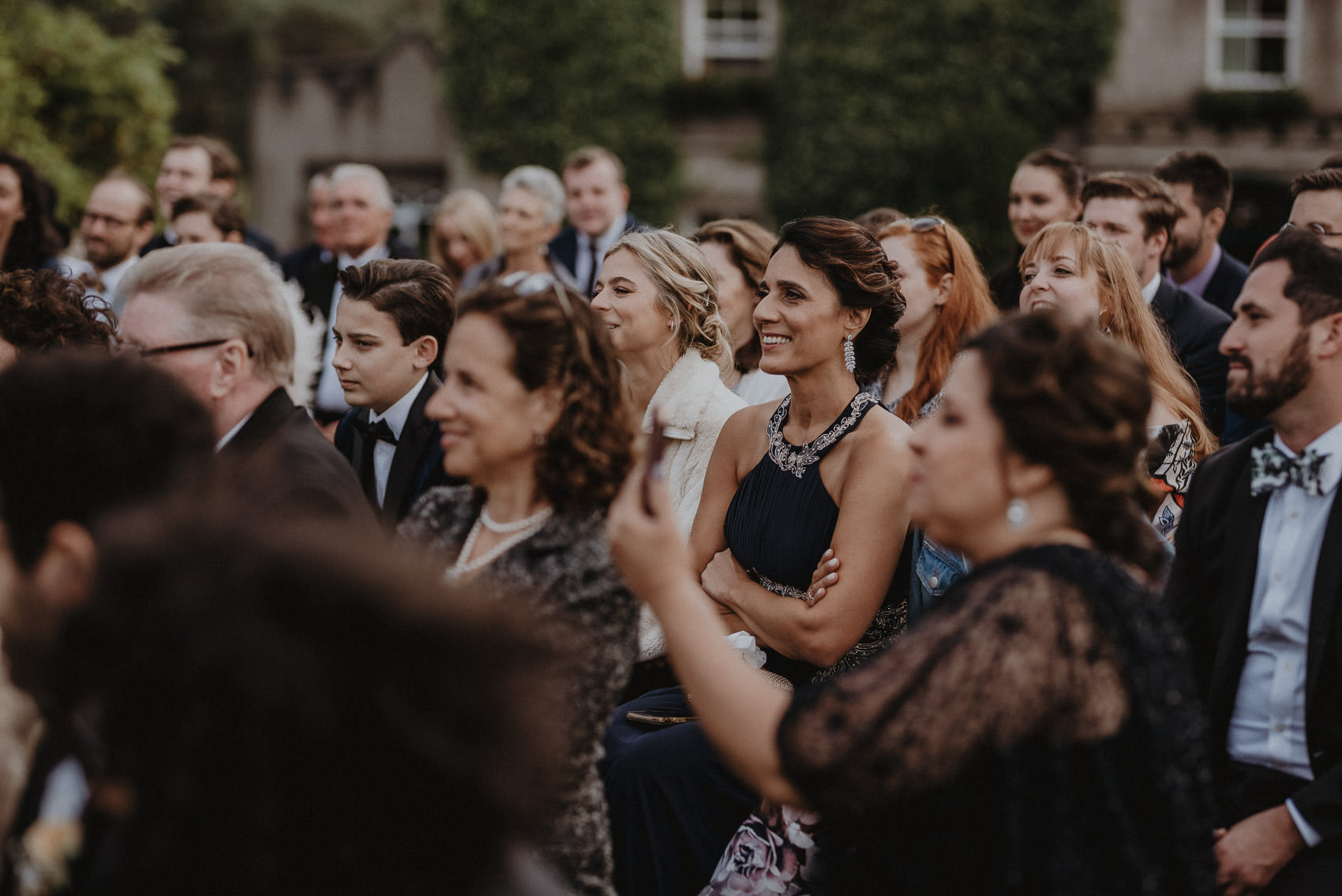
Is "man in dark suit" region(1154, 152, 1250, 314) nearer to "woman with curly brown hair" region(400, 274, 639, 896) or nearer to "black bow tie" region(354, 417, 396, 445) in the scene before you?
"black bow tie" region(354, 417, 396, 445)

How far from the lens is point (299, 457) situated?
2.82 meters

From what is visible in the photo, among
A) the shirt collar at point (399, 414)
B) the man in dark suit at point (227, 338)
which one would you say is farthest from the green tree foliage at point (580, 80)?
the man in dark suit at point (227, 338)

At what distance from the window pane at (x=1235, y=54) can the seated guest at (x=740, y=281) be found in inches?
573

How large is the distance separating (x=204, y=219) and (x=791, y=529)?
15.7ft

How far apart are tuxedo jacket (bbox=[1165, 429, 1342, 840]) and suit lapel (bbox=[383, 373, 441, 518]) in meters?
2.43

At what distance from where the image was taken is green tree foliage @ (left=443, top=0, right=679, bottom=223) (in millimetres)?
17562

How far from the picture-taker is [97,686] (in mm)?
1414

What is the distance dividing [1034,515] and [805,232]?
76.3 inches

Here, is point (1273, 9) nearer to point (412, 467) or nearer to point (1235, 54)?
point (1235, 54)

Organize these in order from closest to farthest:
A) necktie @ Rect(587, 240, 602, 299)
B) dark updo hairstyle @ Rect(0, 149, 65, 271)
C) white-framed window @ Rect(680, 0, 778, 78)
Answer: dark updo hairstyle @ Rect(0, 149, 65, 271) → necktie @ Rect(587, 240, 602, 299) → white-framed window @ Rect(680, 0, 778, 78)

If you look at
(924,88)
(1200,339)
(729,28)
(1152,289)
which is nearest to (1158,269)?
(1152,289)

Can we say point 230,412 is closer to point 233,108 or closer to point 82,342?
point 82,342

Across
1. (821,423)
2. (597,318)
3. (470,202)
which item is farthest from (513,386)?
(470,202)

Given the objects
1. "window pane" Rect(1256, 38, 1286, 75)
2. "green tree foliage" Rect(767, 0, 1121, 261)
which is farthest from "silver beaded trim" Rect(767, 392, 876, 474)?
"window pane" Rect(1256, 38, 1286, 75)
